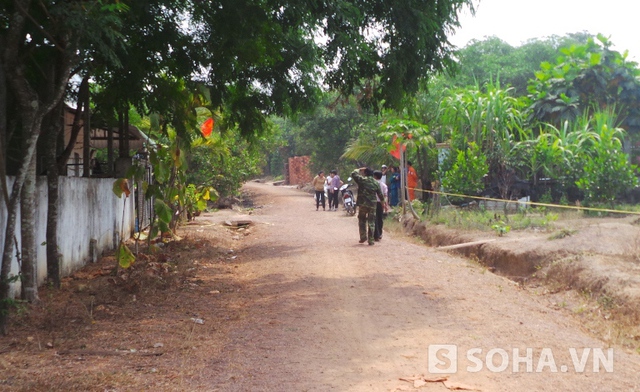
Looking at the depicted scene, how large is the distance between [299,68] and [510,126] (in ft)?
28.0

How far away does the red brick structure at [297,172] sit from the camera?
50750 millimetres

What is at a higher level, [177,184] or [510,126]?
[510,126]

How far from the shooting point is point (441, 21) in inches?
398

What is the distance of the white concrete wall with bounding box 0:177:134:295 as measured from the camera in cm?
912

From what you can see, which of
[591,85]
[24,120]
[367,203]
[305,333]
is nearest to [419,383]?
[305,333]

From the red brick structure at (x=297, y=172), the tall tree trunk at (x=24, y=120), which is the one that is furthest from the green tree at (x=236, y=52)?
the red brick structure at (x=297, y=172)

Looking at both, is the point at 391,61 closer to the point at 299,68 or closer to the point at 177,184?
the point at 299,68

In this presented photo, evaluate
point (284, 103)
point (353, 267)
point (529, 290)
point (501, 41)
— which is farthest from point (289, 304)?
point (501, 41)

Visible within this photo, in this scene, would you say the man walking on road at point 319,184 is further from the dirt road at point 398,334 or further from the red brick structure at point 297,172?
the red brick structure at point 297,172
